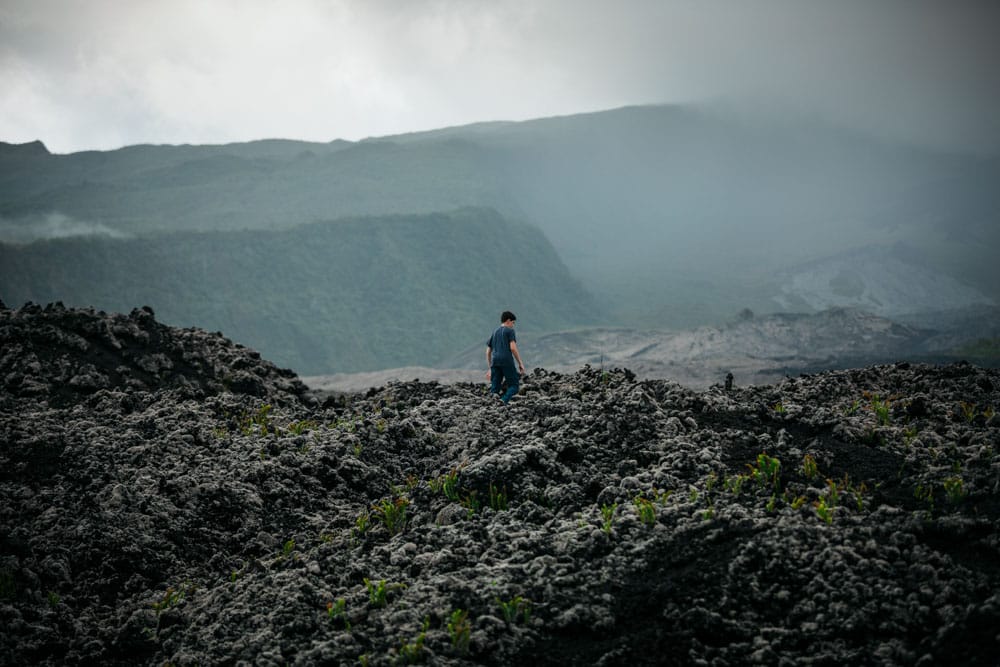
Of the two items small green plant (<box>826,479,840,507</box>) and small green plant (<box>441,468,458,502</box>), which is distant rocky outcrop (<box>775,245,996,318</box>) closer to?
small green plant (<box>826,479,840,507</box>)

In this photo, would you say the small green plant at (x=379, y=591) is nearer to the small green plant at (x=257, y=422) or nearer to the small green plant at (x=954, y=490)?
the small green plant at (x=257, y=422)

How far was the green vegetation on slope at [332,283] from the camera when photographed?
5159 cm

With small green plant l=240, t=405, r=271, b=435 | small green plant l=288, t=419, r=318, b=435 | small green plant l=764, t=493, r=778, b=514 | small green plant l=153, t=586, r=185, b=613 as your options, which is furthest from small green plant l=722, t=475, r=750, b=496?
small green plant l=240, t=405, r=271, b=435

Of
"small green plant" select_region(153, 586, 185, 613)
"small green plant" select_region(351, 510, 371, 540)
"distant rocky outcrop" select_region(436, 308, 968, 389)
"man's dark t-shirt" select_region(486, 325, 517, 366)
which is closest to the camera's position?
"small green plant" select_region(153, 586, 185, 613)

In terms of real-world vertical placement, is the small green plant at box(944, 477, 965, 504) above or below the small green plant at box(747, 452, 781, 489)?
below

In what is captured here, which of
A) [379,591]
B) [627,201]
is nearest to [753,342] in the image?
[379,591]

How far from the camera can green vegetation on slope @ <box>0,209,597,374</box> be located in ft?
169

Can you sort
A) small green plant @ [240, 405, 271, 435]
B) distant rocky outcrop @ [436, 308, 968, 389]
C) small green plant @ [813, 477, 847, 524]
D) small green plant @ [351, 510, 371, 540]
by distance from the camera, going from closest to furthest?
small green plant @ [813, 477, 847, 524] < small green plant @ [351, 510, 371, 540] < small green plant @ [240, 405, 271, 435] < distant rocky outcrop @ [436, 308, 968, 389]

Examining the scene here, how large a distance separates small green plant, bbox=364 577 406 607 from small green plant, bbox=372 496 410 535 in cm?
103

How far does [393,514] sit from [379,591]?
4.80 feet

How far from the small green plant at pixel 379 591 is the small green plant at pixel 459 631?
0.66 m

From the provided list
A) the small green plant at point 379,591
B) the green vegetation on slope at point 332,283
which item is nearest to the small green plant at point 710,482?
the small green plant at point 379,591

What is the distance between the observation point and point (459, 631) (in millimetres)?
4691

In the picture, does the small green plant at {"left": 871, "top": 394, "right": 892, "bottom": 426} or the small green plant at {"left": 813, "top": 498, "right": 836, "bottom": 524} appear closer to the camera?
the small green plant at {"left": 813, "top": 498, "right": 836, "bottom": 524}
